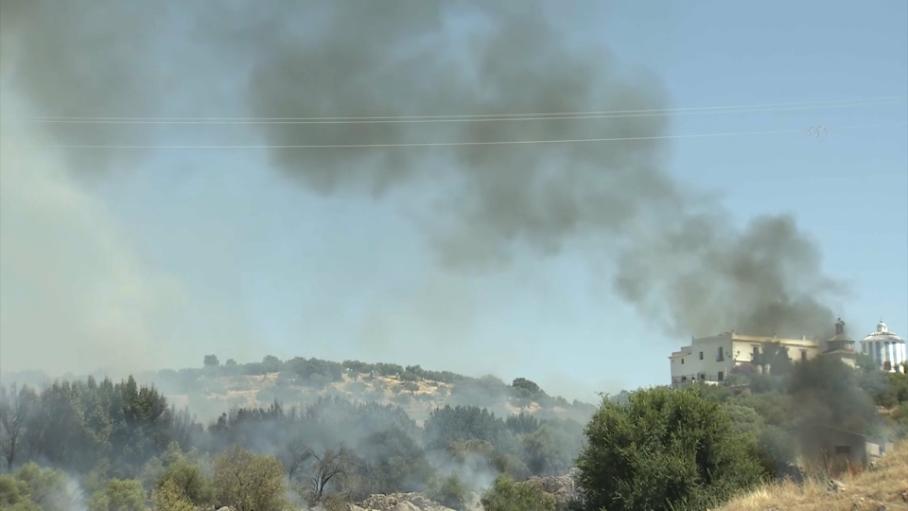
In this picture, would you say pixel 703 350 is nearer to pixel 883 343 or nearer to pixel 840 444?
pixel 883 343

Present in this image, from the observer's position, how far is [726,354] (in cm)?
5709

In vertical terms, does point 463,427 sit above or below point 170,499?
above

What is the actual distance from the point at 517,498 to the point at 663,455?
20881mm

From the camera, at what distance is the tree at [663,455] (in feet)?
99.0

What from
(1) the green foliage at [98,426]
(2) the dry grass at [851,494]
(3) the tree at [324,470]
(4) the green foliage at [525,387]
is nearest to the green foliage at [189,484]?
(3) the tree at [324,470]

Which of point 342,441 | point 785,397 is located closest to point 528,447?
point 342,441

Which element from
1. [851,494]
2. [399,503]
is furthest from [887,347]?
[851,494]

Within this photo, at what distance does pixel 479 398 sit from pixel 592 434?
93844 mm

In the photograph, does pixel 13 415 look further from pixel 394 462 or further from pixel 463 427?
pixel 463 427

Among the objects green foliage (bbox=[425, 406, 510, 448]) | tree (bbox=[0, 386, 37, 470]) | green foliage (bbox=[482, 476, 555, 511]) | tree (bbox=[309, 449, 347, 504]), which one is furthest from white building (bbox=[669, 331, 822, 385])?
tree (bbox=[0, 386, 37, 470])

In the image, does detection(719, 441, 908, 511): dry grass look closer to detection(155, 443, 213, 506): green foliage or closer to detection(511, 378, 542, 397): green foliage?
detection(155, 443, 213, 506): green foliage

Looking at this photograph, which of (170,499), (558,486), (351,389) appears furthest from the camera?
(351,389)

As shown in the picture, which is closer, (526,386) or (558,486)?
(558,486)

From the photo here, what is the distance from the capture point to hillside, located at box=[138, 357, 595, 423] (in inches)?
4328
